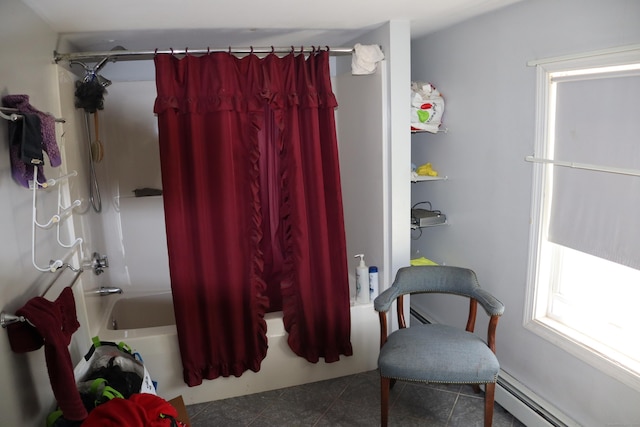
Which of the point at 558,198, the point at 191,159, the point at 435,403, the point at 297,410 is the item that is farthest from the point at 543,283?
the point at 191,159

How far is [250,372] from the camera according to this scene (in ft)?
8.13

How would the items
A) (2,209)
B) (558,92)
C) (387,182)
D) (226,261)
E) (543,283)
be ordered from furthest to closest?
1. (387,182)
2. (226,261)
3. (543,283)
4. (558,92)
5. (2,209)

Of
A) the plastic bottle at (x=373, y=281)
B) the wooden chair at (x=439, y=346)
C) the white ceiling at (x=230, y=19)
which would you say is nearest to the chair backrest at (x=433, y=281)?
the wooden chair at (x=439, y=346)

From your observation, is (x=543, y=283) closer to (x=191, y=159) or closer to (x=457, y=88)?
(x=457, y=88)

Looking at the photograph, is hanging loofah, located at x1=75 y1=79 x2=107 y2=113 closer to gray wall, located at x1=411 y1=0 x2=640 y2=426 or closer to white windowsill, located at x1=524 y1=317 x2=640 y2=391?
gray wall, located at x1=411 y1=0 x2=640 y2=426

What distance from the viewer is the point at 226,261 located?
230 centimetres

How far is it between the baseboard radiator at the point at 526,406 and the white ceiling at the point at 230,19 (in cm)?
185

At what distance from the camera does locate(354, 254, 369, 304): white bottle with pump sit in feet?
8.32

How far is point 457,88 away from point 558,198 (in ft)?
3.06

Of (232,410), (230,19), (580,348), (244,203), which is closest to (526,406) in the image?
(580,348)

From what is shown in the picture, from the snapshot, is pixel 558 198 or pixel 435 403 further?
pixel 435 403

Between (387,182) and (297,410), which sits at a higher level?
(387,182)

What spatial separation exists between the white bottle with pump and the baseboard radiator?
0.82 meters

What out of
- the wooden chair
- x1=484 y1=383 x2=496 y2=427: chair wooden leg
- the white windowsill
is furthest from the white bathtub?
the white windowsill
